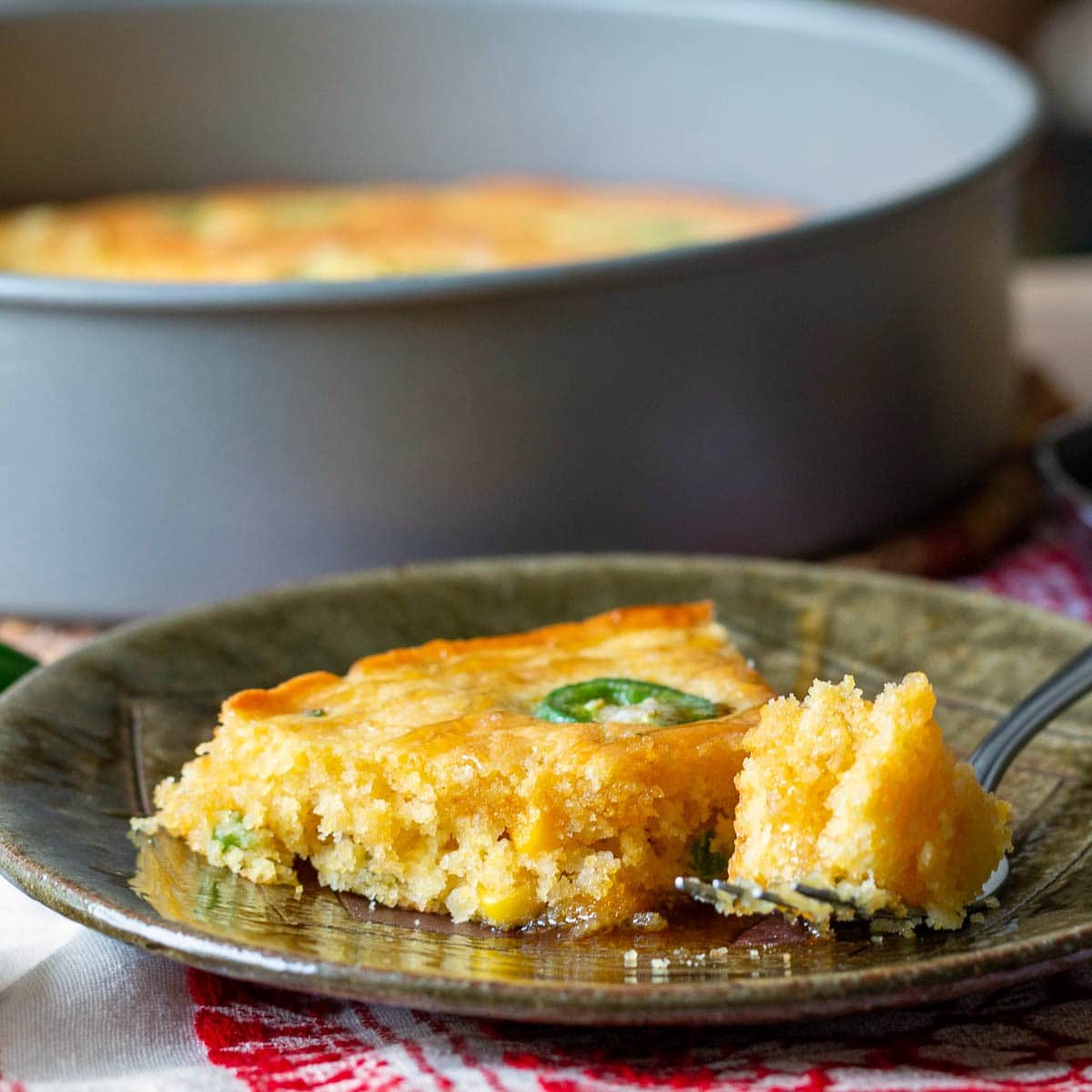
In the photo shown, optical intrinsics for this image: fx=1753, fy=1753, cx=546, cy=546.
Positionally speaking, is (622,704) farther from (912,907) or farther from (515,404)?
(515,404)

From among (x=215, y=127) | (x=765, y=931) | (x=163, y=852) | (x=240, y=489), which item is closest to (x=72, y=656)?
(x=163, y=852)

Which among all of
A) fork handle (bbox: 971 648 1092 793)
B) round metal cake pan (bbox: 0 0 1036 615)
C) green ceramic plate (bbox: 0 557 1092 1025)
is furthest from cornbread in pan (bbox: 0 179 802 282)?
fork handle (bbox: 971 648 1092 793)

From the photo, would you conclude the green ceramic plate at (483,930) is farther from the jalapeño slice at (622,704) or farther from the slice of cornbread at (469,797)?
the jalapeño slice at (622,704)

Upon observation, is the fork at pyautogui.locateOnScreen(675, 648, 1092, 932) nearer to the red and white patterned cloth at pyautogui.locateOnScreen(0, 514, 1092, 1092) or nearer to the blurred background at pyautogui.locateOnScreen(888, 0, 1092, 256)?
the red and white patterned cloth at pyautogui.locateOnScreen(0, 514, 1092, 1092)

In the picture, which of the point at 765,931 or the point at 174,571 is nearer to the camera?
the point at 765,931

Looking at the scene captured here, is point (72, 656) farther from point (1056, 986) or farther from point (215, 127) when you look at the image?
point (215, 127)

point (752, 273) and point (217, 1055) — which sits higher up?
point (752, 273)
